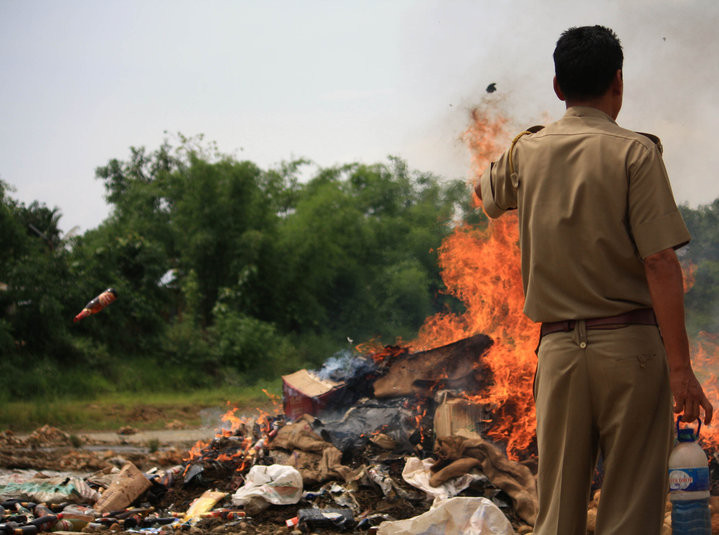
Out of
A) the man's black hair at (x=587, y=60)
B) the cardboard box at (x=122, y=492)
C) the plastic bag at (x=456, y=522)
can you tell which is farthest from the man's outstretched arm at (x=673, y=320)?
the cardboard box at (x=122, y=492)

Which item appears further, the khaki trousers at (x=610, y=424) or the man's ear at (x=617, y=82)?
the man's ear at (x=617, y=82)

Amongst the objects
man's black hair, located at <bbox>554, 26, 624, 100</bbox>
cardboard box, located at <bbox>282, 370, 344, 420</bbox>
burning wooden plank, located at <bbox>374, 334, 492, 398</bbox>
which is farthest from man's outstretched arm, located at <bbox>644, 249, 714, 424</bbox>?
cardboard box, located at <bbox>282, 370, 344, 420</bbox>

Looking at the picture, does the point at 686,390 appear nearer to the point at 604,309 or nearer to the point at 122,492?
the point at 604,309

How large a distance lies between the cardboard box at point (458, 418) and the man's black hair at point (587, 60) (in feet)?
13.6

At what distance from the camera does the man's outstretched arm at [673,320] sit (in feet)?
6.63

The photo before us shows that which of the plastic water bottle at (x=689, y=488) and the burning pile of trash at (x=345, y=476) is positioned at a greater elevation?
the plastic water bottle at (x=689, y=488)

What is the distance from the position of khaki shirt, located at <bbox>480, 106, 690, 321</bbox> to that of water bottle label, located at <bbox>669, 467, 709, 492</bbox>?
0.74 meters

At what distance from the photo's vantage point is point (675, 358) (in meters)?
2.05

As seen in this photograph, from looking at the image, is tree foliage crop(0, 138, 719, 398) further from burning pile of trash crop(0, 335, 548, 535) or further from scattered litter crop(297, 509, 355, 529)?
scattered litter crop(297, 509, 355, 529)

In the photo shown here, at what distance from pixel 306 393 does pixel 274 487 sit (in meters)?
2.37

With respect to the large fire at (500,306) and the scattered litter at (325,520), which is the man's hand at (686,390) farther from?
the large fire at (500,306)

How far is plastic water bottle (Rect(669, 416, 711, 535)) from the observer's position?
2402 millimetres

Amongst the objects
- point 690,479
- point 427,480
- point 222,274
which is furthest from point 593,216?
point 222,274

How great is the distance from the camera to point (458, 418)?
19.6 ft
